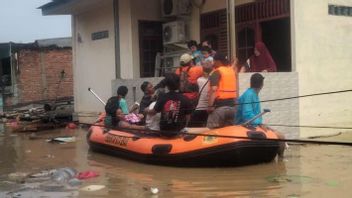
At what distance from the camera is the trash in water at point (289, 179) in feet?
25.9

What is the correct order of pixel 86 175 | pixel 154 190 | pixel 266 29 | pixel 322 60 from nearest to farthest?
pixel 154 190
pixel 86 175
pixel 322 60
pixel 266 29

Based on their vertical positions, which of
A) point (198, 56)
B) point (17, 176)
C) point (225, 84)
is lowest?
point (17, 176)

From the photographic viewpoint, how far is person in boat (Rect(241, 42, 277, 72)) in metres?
12.0

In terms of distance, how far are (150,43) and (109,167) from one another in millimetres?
7350

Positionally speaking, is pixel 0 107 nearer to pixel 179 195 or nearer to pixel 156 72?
pixel 156 72

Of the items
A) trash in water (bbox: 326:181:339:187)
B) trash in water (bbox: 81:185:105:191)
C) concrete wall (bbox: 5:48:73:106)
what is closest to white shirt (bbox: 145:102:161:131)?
trash in water (bbox: 81:185:105:191)

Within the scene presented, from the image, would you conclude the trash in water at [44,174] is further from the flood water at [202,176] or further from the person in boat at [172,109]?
the person in boat at [172,109]

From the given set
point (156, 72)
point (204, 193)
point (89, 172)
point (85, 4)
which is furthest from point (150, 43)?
point (204, 193)

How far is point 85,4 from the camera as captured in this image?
1719 centimetres

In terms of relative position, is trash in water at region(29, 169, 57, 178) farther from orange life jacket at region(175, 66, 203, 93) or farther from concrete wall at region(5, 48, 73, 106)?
concrete wall at region(5, 48, 73, 106)

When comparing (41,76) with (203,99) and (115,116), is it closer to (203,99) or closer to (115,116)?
(115,116)

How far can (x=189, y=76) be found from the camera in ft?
35.3

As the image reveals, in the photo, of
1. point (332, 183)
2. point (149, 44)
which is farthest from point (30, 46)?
point (332, 183)

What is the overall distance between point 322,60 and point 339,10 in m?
1.33
